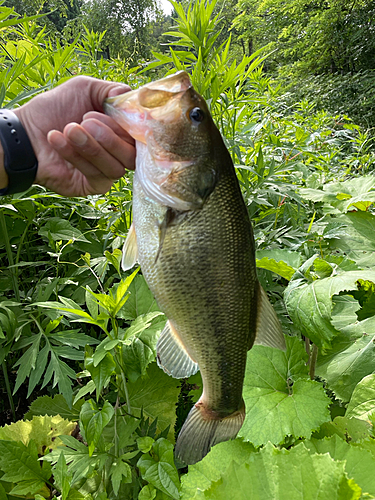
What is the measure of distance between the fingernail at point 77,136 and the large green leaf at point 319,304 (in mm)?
1035

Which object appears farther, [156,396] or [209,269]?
[156,396]

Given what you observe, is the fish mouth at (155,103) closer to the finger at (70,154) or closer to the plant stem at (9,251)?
the finger at (70,154)

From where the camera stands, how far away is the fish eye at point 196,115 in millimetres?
1115

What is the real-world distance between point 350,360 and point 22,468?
1.51 metres

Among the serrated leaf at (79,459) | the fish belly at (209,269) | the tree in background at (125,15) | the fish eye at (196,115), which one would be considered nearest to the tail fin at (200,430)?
the fish belly at (209,269)

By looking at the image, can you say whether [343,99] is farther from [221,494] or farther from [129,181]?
[221,494]

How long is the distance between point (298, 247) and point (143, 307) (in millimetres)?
1038

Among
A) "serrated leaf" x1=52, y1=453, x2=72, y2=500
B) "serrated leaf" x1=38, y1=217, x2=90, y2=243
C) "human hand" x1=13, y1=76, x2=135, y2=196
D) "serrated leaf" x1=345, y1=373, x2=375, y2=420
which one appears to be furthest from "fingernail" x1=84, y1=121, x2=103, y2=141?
"serrated leaf" x1=345, y1=373, x2=375, y2=420

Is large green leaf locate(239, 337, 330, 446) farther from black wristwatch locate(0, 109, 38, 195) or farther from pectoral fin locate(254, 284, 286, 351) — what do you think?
black wristwatch locate(0, 109, 38, 195)

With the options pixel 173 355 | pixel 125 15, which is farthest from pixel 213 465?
pixel 125 15

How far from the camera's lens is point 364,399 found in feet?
4.74

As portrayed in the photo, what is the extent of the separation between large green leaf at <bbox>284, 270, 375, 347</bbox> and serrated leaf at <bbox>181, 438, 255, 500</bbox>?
51cm

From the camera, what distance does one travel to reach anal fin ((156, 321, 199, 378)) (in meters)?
1.16

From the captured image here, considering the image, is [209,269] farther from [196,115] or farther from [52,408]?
[52,408]
